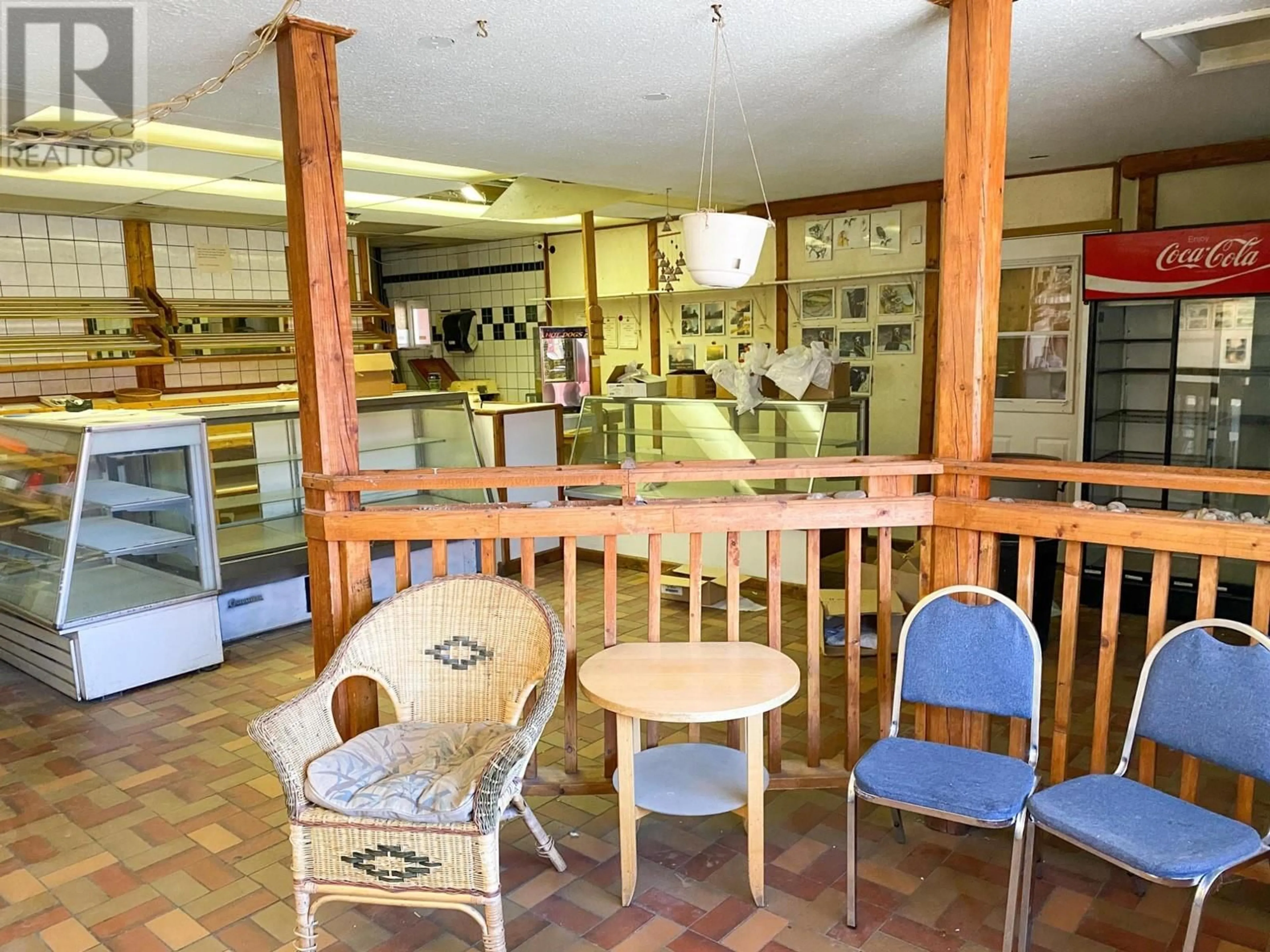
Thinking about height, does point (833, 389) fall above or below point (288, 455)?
above

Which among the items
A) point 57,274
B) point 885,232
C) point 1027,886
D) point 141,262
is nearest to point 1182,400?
point 885,232

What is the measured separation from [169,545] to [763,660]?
9.76 feet

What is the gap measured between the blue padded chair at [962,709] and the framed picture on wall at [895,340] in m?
3.74

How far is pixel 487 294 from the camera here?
344 inches

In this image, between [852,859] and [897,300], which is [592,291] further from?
[852,859]

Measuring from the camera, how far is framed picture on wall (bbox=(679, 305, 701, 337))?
7.21 meters

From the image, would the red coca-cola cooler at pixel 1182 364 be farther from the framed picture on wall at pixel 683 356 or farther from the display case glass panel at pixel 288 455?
the display case glass panel at pixel 288 455

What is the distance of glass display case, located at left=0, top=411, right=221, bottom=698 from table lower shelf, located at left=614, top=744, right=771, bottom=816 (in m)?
2.54

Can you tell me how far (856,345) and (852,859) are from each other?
4.61 meters

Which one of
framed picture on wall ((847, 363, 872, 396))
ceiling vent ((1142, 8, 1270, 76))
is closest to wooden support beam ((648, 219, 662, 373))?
framed picture on wall ((847, 363, 872, 396))

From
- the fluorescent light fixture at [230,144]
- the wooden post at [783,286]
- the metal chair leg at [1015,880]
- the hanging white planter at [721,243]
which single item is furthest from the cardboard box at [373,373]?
Answer: the metal chair leg at [1015,880]

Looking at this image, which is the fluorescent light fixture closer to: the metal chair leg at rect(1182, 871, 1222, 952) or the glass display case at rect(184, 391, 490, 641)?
the glass display case at rect(184, 391, 490, 641)

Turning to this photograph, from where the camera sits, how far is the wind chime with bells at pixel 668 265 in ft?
23.4

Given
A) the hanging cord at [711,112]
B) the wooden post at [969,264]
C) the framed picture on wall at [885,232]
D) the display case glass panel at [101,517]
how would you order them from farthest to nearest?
the framed picture on wall at [885,232] → the display case glass panel at [101,517] → the hanging cord at [711,112] → the wooden post at [969,264]
